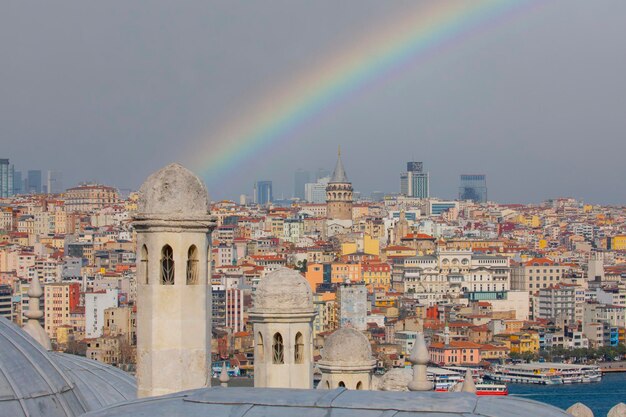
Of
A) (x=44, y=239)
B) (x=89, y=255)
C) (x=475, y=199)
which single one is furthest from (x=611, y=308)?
(x=475, y=199)

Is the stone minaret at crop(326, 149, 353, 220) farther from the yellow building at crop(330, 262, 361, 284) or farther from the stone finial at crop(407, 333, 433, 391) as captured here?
the stone finial at crop(407, 333, 433, 391)

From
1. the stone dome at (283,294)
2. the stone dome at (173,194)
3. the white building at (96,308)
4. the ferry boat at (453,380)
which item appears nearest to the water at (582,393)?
the ferry boat at (453,380)

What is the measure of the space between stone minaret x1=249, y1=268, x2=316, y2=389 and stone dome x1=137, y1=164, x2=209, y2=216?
1.95 meters

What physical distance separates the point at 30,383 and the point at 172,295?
61.3 inches

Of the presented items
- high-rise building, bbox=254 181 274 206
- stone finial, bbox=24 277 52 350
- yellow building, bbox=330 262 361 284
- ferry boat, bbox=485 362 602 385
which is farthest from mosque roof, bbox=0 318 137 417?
high-rise building, bbox=254 181 274 206

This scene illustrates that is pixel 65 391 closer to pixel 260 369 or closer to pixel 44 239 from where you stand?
pixel 260 369

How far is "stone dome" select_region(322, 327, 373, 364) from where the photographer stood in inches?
360

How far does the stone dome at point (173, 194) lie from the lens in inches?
235

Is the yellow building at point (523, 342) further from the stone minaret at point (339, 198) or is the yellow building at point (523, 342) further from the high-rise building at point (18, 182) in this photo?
the high-rise building at point (18, 182)

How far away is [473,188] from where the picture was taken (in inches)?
7461

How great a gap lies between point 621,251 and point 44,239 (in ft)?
114

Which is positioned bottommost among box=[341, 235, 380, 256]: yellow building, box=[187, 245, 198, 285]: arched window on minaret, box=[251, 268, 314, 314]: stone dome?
box=[251, 268, 314, 314]: stone dome

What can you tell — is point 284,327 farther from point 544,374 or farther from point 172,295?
point 544,374

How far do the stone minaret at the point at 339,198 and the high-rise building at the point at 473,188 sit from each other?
73.6 metres
